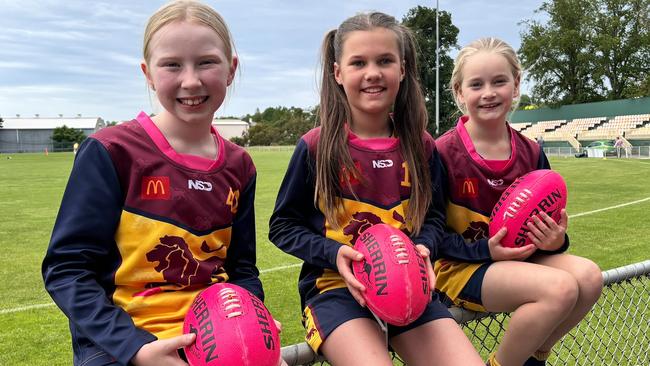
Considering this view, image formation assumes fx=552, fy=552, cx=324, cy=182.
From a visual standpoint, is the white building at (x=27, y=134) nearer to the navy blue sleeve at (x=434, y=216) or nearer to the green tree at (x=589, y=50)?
the green tree at (x=589, y=50)

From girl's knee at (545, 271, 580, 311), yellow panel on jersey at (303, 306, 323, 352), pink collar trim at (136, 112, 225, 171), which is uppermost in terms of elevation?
pink collar trim at (136, 112, 225, 171)

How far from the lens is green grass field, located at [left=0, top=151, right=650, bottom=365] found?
5008mm

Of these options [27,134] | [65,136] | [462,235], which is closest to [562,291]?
[462,235]

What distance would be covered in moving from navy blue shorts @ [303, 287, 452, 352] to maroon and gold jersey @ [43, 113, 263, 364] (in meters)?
0.31

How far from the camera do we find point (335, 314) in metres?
2.39

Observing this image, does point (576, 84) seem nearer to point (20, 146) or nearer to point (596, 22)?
point (596, 22)

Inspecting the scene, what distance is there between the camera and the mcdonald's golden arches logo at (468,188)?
3064 mm

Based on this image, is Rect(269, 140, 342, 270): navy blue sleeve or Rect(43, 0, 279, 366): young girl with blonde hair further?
Rect(269, 140, 342, 270): navy blue sleeve

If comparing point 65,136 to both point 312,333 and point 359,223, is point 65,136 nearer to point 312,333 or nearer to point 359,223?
point 359,223

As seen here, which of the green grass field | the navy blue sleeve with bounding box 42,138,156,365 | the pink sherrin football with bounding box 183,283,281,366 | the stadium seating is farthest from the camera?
the stadium seating

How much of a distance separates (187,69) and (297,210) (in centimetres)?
95

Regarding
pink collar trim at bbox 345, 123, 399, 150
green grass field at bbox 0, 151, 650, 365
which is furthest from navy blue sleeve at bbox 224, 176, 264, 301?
green grass field at bbox 0, 151, 650, 365

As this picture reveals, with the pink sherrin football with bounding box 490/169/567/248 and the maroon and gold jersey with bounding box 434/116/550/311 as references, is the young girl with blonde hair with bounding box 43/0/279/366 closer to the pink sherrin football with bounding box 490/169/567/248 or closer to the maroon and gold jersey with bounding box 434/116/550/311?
the maroon and gold jersey with bounding box 434/116/550/311

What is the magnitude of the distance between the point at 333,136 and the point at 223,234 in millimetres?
785
